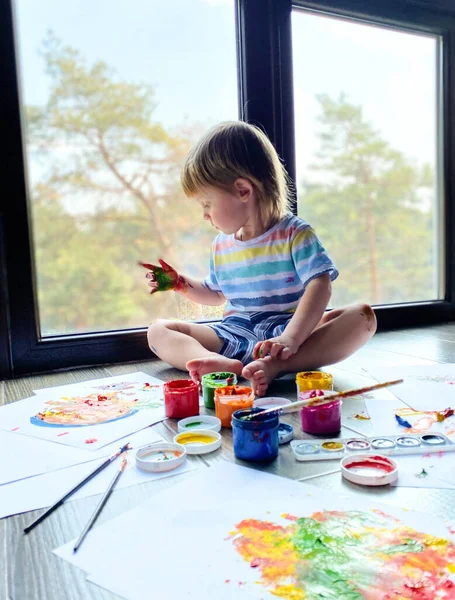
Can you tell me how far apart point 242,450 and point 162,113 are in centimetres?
112

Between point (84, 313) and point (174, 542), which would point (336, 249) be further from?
point (174, 542)

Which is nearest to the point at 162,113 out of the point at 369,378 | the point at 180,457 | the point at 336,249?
the point at 336,249

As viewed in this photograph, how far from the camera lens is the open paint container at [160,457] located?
68 cm

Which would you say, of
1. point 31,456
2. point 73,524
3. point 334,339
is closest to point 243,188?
point 334,339

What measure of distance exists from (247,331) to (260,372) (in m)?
0.30

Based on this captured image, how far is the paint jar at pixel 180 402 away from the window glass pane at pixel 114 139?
624mm

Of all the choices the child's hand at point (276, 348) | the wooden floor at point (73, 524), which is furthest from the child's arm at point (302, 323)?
the wooden floor at point (73, 524)

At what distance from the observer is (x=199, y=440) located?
0.78 m

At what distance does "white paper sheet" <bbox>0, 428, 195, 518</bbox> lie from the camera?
0.61 meters

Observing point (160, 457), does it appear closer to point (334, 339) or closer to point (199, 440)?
point (199, 440)

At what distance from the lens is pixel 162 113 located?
151cm

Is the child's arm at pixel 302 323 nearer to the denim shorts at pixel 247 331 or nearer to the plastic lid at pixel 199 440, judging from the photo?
the denim shorts at pixel 247 331

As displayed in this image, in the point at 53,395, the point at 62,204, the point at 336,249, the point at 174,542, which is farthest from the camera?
the point at 336,249

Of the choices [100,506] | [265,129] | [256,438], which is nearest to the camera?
[100,506]
